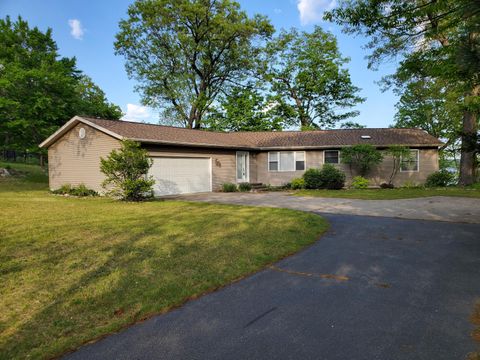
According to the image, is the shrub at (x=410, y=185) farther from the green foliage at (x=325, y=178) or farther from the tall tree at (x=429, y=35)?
the green foliage at (x=325, y=178)

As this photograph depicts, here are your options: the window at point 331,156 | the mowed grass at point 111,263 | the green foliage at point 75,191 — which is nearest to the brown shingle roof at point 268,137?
the window at point 331,156

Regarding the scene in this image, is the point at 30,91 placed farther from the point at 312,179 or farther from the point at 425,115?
the point at 425,115

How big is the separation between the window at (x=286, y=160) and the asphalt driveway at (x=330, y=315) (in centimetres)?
1496

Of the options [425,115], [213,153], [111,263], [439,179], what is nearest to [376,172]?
[439,179]

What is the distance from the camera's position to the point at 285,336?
2.83 meters

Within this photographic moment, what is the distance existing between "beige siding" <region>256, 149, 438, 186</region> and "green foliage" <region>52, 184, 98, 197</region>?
34.8 feet

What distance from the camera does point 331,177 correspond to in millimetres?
17859

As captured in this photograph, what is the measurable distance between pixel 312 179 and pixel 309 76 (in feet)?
63.6

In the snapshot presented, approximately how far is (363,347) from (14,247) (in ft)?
19.4

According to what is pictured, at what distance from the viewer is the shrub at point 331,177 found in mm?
17891

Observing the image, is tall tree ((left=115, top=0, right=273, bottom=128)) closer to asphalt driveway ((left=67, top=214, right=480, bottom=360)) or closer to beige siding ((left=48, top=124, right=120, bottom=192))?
beige siding ((left=48, top=124, right=120, bottom=192))

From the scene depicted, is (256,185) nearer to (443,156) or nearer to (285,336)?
(285,336)

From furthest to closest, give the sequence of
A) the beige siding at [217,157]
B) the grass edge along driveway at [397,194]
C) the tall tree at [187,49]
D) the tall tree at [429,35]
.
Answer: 1. the tall tree at [187,49]
2. the beige siding at [217,157]
3. the grass edge along driveway at [397,194]
4. the tall tree at [429,35]

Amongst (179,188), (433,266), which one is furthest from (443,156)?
(433,266)
